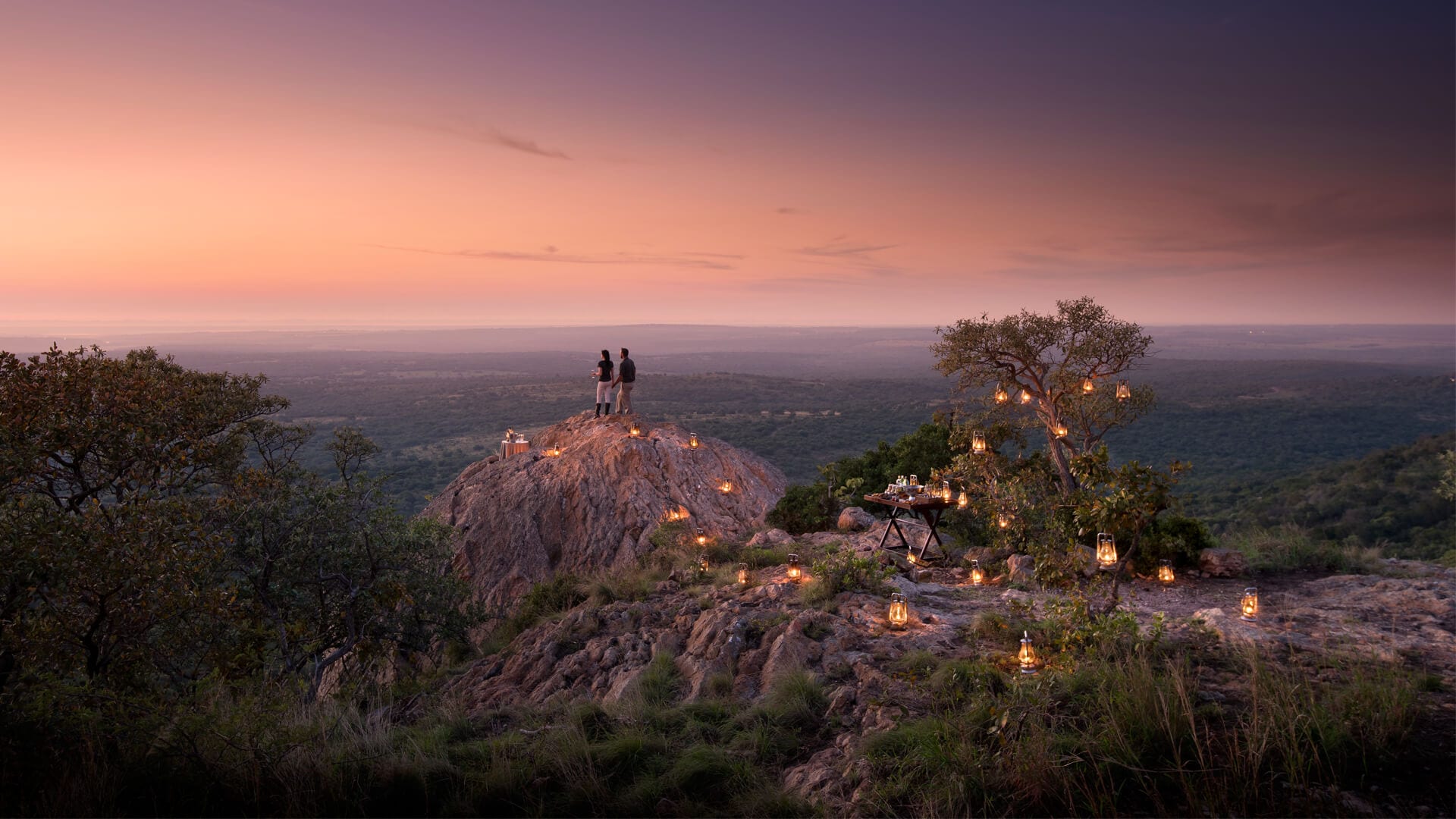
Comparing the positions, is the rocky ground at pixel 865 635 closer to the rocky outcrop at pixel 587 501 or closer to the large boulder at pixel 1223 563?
the large boulder at pixel 1223 563

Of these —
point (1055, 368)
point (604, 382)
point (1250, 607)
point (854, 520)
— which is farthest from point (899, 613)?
point (604, 382)

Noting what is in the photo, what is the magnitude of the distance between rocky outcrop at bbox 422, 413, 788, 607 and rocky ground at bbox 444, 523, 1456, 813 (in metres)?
4.76

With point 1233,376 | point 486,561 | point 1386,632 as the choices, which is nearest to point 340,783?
point 1386,632

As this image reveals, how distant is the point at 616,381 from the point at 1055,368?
10.9 meters

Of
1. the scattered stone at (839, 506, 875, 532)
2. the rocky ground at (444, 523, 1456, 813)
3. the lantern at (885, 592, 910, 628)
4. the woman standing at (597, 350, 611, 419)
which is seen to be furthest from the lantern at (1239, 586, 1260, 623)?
the woman standing at (597, 350, 611, 419)

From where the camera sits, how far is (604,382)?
723 inches

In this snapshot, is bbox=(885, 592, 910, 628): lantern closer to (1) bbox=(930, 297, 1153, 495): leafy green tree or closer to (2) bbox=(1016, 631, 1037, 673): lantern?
(2) bbox=(1016, 631, 1037, 673): lantern

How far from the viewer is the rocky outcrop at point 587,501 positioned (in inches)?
576

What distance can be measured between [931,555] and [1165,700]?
25.2ft

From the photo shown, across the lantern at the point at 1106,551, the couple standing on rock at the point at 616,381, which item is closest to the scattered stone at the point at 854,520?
the couple standing on rock at the point at 616,381

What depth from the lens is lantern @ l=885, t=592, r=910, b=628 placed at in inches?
294

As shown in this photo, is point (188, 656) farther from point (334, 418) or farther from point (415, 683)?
point (334, 418)

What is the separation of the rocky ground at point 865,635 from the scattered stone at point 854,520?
3734 millimetres

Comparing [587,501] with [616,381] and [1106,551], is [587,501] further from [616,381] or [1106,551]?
[1106,551]
